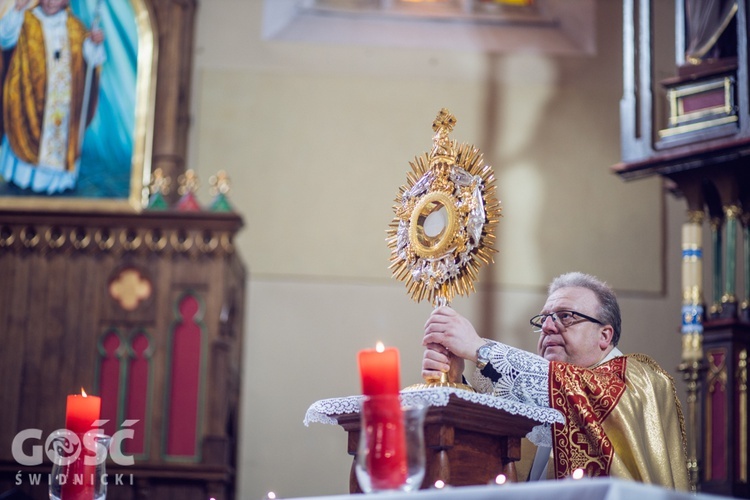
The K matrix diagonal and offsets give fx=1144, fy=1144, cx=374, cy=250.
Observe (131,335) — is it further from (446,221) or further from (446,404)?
(446,404)

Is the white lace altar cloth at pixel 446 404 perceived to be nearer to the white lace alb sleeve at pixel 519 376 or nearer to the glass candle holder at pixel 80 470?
the white lace alb sleeve at pixel 519 376

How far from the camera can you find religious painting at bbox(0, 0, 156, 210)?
329 inches

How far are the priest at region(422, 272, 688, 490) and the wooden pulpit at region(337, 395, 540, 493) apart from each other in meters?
0.14

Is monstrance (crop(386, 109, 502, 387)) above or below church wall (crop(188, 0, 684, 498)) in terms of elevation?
below

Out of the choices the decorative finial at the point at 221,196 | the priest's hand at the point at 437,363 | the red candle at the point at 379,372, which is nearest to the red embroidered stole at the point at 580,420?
the priest's hand at the point at 437,363

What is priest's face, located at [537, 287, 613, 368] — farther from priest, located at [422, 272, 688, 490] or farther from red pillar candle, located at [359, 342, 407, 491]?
red pillar candle, located at [359, 342, 407, 491]

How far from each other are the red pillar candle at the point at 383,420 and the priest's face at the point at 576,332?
1.55 meters

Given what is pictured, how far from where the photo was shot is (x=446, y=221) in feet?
11.1

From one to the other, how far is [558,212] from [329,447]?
8.49ft

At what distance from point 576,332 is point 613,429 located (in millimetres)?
504

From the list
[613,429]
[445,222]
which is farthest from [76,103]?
[613,429]

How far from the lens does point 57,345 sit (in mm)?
7066

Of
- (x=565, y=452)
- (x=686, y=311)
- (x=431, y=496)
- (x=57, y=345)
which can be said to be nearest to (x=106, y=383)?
(x=57, y=345)

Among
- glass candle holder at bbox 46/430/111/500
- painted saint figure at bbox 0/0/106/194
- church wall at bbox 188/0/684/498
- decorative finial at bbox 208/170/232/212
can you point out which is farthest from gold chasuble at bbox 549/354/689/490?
painted saint figure at bbox 0/0/106/194
